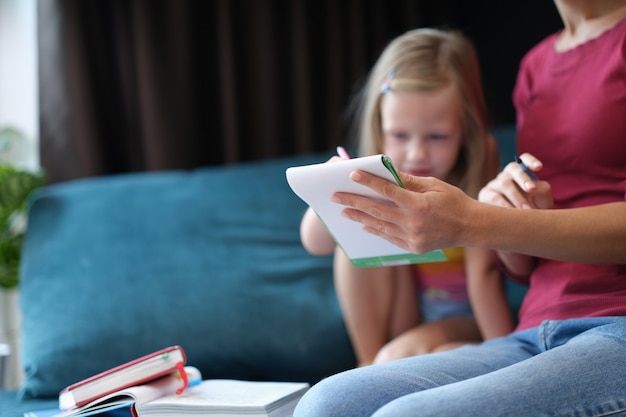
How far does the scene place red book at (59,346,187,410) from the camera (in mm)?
1177

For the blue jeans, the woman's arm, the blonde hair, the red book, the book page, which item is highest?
the blonde hair

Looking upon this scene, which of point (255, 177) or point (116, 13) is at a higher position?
point (116, 13)

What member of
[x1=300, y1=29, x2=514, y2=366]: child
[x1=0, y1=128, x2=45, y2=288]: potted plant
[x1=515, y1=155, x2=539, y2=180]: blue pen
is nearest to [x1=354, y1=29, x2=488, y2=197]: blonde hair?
[x1=300, y1=29, x2=514, y2=366]: child

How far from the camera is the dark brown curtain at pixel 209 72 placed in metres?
2.15

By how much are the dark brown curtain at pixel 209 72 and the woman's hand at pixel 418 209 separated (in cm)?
115

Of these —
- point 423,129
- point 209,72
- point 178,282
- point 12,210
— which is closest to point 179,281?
point 178,282

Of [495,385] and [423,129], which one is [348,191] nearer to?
[495,385]

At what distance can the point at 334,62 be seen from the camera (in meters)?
2.48

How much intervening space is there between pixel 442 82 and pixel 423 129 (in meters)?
0.11

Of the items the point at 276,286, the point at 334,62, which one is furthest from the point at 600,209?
the point at 334,62

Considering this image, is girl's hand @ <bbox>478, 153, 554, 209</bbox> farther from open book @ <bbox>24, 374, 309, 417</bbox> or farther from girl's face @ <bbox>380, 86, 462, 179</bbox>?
open book @ <bbox>24, 374, 309, 417</bbox>

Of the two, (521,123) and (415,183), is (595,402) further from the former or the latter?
(521,123)

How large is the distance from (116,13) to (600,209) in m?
1.59

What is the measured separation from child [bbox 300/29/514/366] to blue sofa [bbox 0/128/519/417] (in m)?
0.12
